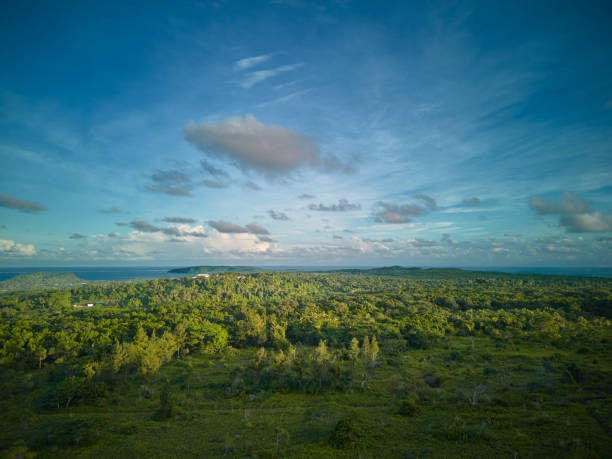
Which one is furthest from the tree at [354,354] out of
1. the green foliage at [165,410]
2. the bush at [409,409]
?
the green foliage at [165,410]

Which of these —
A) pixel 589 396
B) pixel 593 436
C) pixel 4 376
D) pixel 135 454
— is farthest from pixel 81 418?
pixel 589 396

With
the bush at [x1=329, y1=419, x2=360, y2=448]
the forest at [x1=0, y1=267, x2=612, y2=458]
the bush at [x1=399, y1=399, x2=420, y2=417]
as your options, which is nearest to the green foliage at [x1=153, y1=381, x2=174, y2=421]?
the forest at [x1=0, y1=267, x2=612, y2=458]

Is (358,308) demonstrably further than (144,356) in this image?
Yes

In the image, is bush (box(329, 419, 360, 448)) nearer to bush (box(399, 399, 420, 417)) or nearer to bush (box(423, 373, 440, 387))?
bush (box(399, 399, 420, 417))

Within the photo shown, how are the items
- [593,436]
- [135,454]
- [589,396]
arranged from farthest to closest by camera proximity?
[589,396], [135,454], [593,436]

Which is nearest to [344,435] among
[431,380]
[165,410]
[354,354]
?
[165,410]

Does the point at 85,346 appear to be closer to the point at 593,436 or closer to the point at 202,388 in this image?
the point at 202,388

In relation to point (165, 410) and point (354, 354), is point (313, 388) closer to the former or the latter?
point (354, 354)

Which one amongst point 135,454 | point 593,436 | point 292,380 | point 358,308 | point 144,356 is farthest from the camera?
point 358,308
